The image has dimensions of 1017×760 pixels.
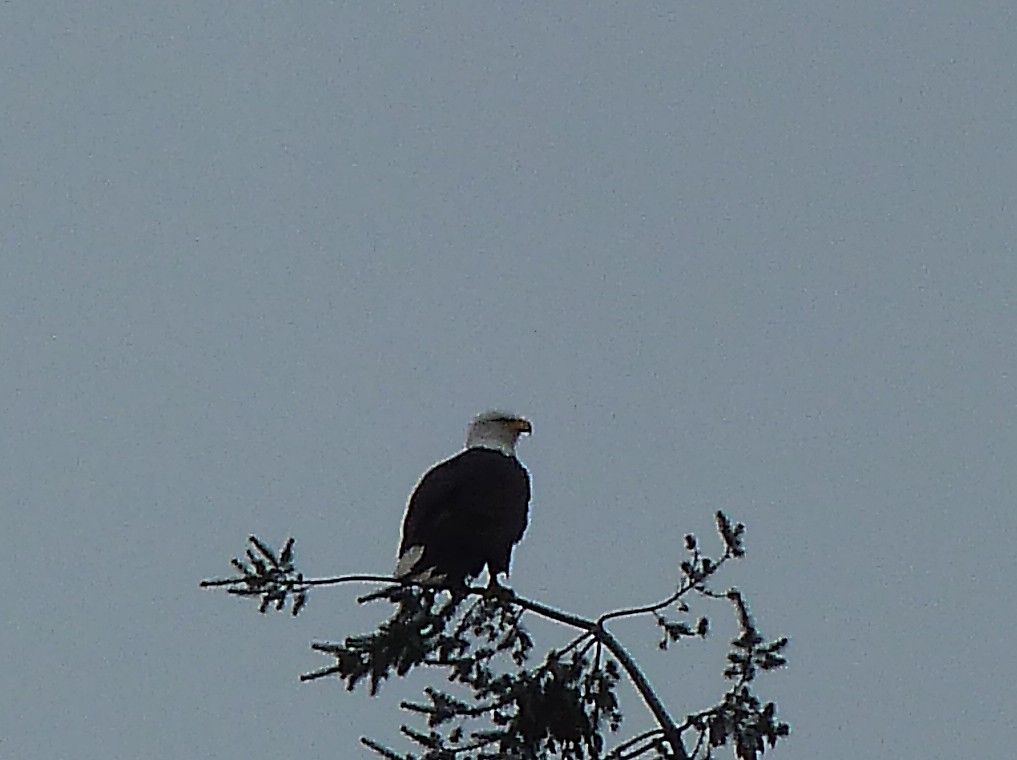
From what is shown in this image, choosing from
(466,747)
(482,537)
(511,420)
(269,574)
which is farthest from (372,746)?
(511,420)

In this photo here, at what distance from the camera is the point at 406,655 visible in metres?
5.69

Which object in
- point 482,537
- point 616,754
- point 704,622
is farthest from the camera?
point 482,537

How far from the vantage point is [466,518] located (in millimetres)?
7531

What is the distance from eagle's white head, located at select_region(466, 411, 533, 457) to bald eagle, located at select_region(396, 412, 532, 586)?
0.46 m

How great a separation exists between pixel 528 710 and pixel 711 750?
0.53 m

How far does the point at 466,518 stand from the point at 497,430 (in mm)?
1212

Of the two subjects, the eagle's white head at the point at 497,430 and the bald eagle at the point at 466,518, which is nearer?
the bald eagle at the point at 466,518

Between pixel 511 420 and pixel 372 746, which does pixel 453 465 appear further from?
pixel 372 746

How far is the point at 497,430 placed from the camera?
8.70m

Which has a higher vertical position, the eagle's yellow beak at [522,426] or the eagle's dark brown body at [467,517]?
the eagle's yellow beak at [522,426]

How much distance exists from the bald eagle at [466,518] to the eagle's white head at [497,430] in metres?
0.46

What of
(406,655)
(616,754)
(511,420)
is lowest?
(616,754)

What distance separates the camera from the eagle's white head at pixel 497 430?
8648mm

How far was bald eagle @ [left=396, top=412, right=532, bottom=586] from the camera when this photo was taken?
7.30 metres
